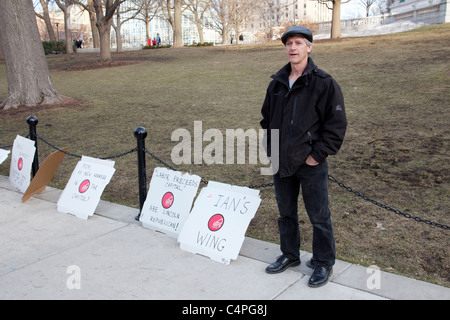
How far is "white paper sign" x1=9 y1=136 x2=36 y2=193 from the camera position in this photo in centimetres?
630

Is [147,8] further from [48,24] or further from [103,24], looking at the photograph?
[103,24]

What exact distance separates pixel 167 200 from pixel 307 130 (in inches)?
82.3

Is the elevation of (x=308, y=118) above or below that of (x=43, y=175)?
above

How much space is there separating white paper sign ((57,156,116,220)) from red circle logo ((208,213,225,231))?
1.64 m

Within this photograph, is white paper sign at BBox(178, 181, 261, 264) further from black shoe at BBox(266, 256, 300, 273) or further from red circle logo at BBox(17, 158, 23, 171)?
red circle logo at BBox(17, 158, 23, 171)

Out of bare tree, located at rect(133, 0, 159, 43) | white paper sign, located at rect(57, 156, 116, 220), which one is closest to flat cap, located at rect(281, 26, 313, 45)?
white paper sign, located at rect(57, 156, 116, 220)

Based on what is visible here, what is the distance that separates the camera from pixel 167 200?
500cm

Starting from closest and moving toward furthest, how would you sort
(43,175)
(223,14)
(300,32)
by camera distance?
(300,32) < (43,175) < (223,14)

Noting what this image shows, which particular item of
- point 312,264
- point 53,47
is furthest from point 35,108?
point 53,47

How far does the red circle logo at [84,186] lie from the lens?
561 centimetres

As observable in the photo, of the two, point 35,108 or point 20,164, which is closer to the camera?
point 20,164
